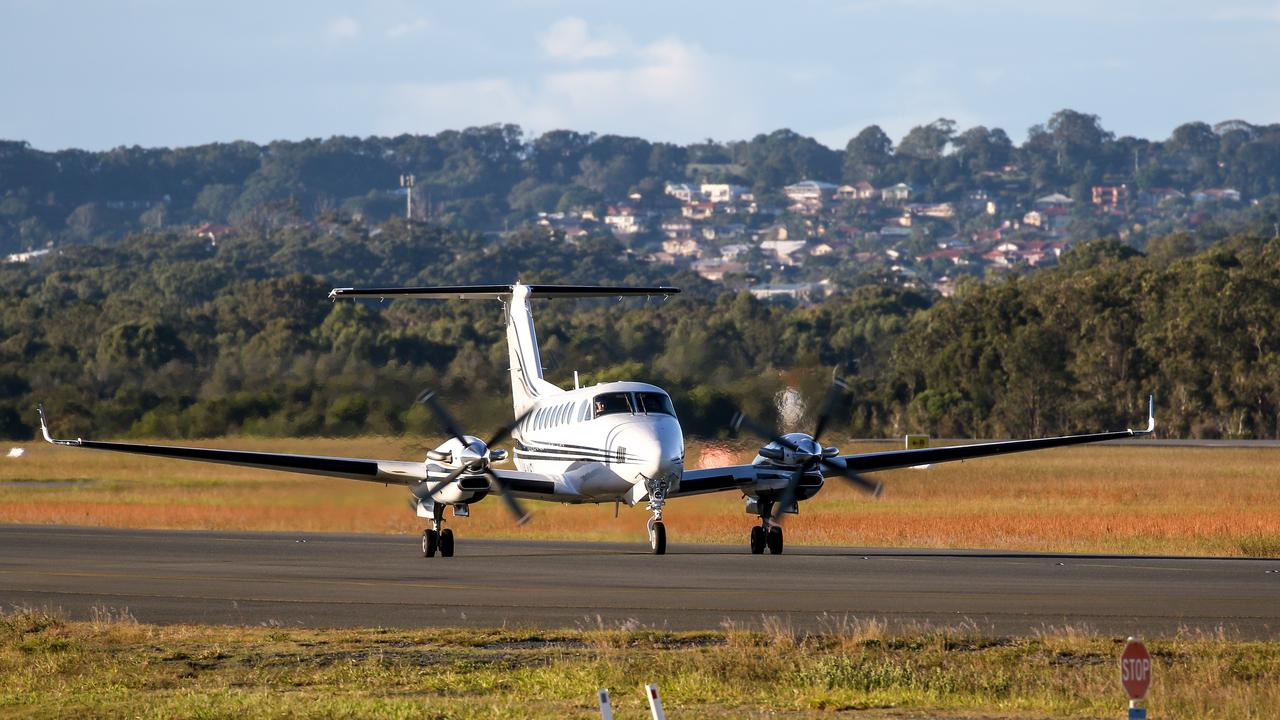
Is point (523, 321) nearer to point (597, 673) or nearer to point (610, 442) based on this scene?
point (610, 442)

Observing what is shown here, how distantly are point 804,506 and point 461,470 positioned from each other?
909 inches

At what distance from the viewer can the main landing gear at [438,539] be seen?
110ft

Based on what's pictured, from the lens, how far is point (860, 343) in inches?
5236

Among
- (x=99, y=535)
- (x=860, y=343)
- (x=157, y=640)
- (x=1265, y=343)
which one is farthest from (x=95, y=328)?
(x=157, y=640)

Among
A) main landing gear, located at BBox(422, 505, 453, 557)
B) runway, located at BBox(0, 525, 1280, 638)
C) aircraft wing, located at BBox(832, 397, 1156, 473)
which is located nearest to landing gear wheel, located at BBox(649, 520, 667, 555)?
runway, located at BBox(0, 525, 1280, 638)

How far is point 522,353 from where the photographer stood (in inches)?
1581

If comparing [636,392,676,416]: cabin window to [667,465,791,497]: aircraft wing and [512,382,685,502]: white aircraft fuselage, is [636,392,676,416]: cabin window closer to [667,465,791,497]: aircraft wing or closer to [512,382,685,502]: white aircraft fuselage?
[512,382,685,502]: white aircraft fuselage

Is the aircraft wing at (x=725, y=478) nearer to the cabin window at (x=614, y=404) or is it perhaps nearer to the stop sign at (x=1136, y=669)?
the cabin window at (x=614, y=404)

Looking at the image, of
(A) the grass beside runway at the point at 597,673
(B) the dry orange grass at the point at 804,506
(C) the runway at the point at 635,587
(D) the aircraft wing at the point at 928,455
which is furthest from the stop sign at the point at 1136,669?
(B) the dry orange grass at the point at 804,506

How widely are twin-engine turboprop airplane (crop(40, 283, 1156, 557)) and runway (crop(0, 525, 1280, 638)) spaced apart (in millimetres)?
1194

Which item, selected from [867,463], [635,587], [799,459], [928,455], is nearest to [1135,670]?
[635,587]

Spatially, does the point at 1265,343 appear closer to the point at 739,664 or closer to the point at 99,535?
the point at 99,535

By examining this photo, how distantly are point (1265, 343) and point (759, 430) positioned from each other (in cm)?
8736

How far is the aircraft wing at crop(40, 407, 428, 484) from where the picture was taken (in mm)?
31891
